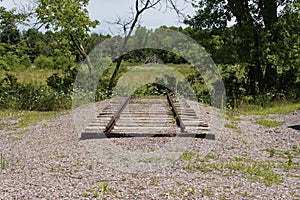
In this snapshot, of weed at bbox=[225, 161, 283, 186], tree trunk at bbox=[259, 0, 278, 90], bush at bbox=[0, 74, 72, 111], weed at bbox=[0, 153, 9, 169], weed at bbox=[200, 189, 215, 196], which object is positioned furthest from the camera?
tree trunk at bbox=[259, 0, 278, 90]

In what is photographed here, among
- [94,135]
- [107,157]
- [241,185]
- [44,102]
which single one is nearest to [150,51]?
[44,102]

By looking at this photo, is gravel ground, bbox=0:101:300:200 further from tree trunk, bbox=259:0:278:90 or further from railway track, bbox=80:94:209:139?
tree trunk, bbox=259:0:278:90

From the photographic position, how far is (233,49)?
1506 centimetres

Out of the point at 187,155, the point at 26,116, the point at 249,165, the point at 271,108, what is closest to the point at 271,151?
the point at 249,165

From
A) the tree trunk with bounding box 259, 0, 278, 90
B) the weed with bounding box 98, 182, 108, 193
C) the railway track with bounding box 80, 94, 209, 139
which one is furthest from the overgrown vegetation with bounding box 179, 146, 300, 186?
the tree trunk with bounding box 259, 0, 278, 90

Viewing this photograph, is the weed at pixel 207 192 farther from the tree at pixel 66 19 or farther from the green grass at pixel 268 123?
the tree at pixel 66 19

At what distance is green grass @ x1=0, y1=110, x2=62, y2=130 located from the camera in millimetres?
10461

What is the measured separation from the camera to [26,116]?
39.1ft

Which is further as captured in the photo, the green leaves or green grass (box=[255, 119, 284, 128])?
the green leaves

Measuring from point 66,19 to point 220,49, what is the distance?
18.1 feet

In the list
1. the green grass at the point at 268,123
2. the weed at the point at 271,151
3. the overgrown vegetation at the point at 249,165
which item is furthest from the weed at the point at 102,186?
the green grass at the point at 268,123

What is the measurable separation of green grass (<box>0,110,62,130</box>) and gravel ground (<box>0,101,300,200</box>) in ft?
6.98

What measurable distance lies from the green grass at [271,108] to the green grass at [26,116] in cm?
572

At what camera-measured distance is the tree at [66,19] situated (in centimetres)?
1422
